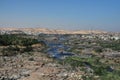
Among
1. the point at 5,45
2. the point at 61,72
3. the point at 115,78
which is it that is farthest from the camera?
the point at 5,45

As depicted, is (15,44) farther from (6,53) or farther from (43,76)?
(43,76)

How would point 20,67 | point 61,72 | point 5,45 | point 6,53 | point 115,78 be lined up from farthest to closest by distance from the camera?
1. point 5,45
2. point 6,53
3. point 20,67
4. point 61,72
5. point 115,78

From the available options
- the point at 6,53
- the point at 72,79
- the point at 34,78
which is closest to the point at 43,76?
the point at 34,78

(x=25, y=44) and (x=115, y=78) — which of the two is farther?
(x=25, y=44)

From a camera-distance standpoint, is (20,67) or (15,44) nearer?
(20,67)

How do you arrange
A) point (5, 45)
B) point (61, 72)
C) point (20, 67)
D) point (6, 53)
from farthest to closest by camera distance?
1. point (5, 45)
2. point (6, 53)
3. point (20, 67)
4. point (61, 72)

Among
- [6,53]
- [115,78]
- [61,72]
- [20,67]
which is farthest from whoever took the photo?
[6,53]

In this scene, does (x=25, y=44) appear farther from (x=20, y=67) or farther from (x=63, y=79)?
(x=63, y=79)

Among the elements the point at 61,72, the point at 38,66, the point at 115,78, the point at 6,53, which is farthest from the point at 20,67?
the point at 6,53
